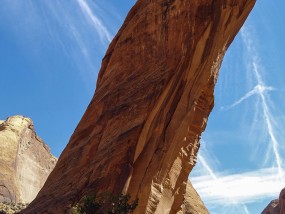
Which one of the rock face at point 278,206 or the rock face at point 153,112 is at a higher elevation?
the rock face at point 278,206

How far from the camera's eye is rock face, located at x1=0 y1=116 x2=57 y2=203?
66.2 metres

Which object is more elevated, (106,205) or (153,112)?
(153,112)

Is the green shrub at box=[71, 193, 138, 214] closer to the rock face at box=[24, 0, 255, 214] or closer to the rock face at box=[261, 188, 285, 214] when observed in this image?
the rock face at box=[24, 0, 255, 214]

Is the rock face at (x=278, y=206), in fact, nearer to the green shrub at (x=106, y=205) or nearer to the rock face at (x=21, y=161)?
the rock face at (x=21, y=161)

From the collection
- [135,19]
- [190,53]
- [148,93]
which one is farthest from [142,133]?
[135,19]

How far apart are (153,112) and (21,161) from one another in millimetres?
59019

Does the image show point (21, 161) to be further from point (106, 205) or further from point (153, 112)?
point (106, 205)

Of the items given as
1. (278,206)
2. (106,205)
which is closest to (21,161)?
(278,206)

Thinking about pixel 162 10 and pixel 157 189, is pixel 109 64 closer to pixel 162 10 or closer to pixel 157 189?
pixel 162 10

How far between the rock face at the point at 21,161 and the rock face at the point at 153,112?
4147 cm

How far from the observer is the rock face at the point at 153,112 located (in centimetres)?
2211

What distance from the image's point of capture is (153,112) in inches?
911

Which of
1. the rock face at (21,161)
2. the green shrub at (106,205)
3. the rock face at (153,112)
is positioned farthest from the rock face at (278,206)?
the green shrub at (106,205)

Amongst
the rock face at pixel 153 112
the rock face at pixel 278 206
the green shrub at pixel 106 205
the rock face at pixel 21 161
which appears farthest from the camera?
the rock face at pixel 278 206
